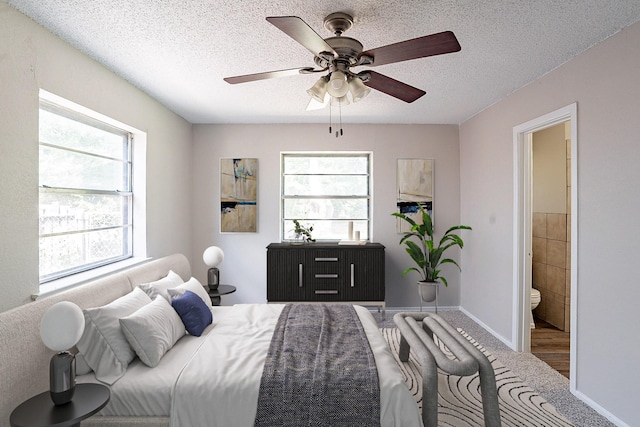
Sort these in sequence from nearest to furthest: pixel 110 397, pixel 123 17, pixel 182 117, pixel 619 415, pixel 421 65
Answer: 1. pixel 110 397
2. pixel 123 17
3. pixel 619 415
4. pixel 421 65
5. pixel 182 117

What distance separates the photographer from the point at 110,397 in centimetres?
186

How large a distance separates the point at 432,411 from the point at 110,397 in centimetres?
163

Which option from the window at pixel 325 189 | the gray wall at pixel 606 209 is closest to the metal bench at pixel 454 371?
the gray wall at pixel 606 209

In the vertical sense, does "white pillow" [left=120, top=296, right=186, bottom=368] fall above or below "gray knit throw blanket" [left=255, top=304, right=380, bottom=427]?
above

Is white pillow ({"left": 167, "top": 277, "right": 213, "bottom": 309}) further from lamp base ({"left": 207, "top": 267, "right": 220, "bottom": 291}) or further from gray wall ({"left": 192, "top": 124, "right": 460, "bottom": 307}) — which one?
gray wall ({"left": 192, "top": 124, "right": 460, "bottom": 307})

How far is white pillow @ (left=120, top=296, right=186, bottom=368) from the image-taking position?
7.04 ft

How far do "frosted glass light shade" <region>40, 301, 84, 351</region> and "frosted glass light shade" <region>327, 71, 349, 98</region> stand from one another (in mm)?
1726

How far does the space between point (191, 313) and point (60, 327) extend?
Answer: 102cm

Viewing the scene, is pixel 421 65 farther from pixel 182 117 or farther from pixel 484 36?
pixel 182 117

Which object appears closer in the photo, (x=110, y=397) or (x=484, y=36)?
(x=110, y=397)

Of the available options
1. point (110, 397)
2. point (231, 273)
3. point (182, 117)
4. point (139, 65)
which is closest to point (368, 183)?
point (231, 273)

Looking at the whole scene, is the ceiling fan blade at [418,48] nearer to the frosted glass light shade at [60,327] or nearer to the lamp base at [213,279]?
the frosted glass light shade at [60,327]

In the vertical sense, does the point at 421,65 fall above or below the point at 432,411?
above

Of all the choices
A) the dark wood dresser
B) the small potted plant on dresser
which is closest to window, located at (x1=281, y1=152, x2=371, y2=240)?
the small potted plant on dresser
